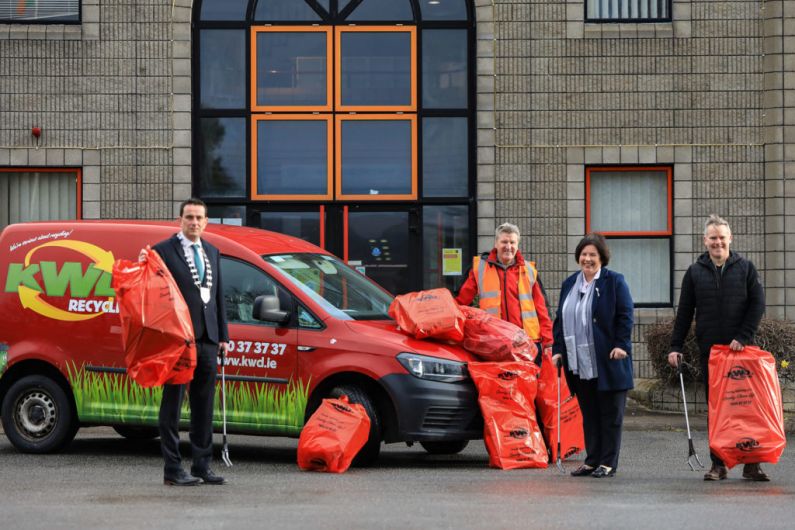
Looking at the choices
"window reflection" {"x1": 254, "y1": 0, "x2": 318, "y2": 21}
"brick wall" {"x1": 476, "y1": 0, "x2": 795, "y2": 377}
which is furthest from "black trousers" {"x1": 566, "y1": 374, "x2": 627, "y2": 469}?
"window reflection" {"x1": 254, "y1": 0, "x2": 318, "y2": 21}

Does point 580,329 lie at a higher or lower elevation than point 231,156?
lower

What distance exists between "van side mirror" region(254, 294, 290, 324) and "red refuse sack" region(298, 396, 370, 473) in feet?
2.58

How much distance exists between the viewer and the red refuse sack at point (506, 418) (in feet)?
35.6

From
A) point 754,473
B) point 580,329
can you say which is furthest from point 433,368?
point 754,473

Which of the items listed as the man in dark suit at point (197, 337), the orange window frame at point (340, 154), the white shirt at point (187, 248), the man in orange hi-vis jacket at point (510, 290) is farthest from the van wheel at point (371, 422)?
the orange window frame at point (340, 154)

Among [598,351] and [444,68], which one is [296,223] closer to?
[444,68]

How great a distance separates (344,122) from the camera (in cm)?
1861

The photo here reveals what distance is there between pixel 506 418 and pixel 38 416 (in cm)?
379

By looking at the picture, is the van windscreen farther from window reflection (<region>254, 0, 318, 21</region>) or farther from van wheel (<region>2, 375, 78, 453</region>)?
window reflection (<region>254, 0, 318, 21</region>)

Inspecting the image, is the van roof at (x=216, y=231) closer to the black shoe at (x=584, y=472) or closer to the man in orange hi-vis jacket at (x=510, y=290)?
the man in orange hi-vis jacket at (x=510, y=290)

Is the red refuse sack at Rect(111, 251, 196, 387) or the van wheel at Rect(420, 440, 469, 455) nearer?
the red refuse sack at Rect(111, 251, 196, 387)

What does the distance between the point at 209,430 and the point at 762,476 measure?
12.3ft

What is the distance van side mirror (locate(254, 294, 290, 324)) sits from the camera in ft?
36.2

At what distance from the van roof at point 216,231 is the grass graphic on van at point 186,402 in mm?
1114
